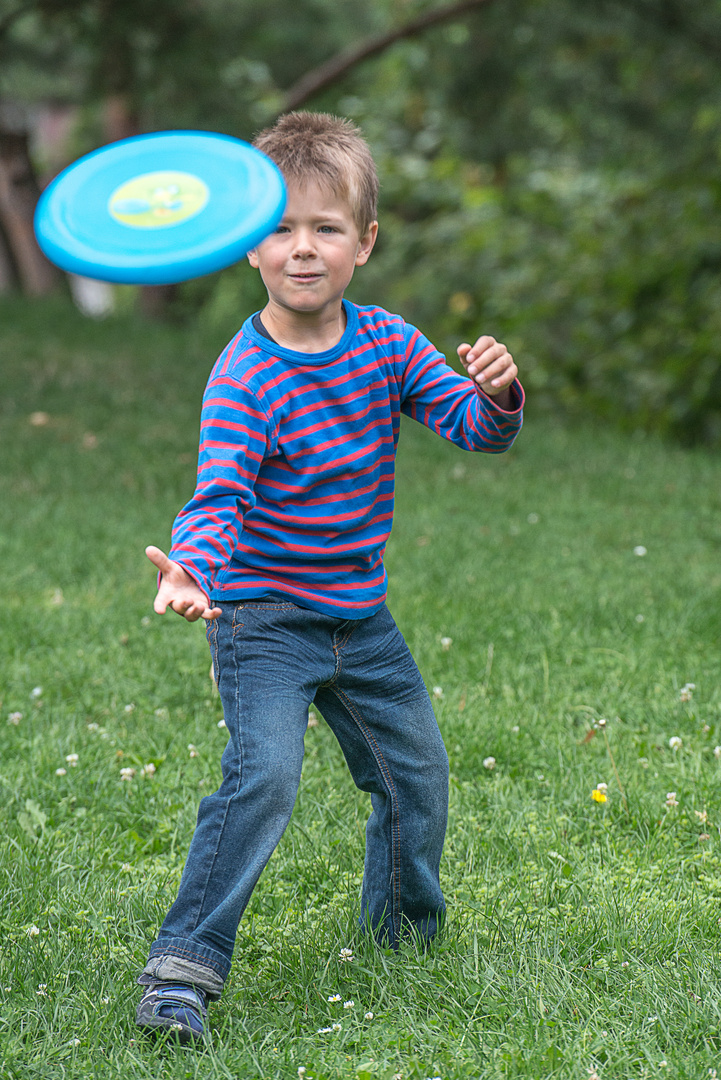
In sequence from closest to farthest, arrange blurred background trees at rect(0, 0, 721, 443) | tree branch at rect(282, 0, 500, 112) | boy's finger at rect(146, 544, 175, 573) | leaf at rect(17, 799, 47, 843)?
boy's finger at rect(146, 544, 175, 573)
leaf at rect(17, 799, 47, 843)
blurred background trees at rect(0, 0, 721, 443)
tree branch at rect(282, 0, 500, 112)

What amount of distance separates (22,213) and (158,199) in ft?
44.0

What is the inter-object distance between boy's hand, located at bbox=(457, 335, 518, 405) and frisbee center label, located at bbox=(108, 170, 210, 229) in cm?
60

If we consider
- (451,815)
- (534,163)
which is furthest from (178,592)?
(534,163)

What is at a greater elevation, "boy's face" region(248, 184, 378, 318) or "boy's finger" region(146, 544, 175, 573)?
"boy's face" region(248, 184, 378, 318)

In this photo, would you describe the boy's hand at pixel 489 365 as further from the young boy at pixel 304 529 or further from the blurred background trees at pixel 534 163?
the blurred background trees at pixel 534 163

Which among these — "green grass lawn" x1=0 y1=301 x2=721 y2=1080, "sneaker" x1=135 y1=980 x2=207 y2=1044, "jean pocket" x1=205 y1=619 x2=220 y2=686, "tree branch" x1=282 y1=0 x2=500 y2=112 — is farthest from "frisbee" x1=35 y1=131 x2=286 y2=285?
"tree branch" x1=282 y1=0 x2=500 y2=112

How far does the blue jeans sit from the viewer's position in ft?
7.52

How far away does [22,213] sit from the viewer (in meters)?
14.8

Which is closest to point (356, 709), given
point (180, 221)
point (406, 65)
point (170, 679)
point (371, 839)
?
point (371, 839)

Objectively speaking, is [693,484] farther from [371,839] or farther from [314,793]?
[371,839]

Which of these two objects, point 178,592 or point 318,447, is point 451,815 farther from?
point 178,592

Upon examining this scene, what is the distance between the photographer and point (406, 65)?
41.1ft

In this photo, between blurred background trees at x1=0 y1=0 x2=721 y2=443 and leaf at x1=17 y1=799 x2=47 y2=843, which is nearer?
leaf at x1=17 y1=799 x2=47 y2=843

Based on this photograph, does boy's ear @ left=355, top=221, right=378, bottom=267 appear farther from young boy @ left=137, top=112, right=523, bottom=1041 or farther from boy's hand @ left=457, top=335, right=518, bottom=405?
boy's hand @ left=457, top=335, right=518, bottom=405
